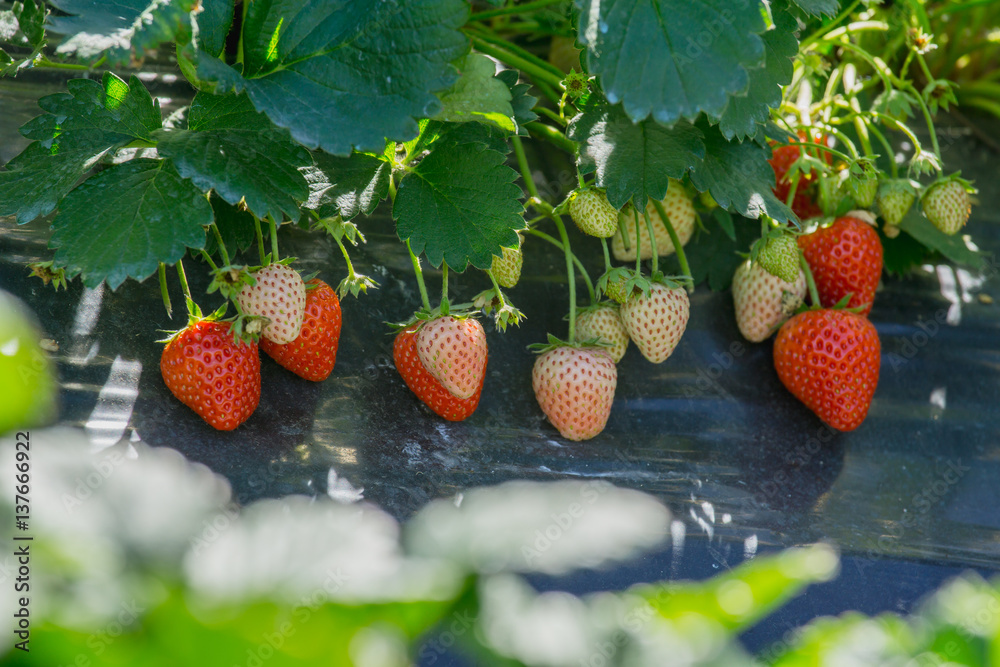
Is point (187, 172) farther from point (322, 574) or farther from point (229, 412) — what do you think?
point (322, 574)

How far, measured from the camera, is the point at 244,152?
0.73 metres

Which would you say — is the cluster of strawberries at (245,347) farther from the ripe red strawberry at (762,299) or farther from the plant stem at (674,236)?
the ripe red strawberry at (762,299)

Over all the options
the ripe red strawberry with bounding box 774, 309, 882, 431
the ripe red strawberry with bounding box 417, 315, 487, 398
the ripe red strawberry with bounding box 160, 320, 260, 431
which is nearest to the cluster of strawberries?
the ripe red strawberry with bounding box 160, 320, 260, 431

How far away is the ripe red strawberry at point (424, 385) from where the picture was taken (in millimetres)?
819

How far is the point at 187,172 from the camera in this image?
0.69 m

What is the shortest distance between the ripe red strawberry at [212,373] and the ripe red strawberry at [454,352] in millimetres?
181

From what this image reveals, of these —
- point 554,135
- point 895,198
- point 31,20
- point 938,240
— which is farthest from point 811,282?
point 31,20

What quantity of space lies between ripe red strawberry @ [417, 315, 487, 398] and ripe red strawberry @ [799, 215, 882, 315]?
1.63ft

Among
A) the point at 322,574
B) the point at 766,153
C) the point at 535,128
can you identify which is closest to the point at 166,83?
the point at 535,128

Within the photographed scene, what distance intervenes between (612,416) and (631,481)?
0.30ft

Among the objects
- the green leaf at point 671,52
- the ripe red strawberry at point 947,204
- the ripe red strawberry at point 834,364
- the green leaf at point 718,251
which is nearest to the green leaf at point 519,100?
the green leaf at point 671,52

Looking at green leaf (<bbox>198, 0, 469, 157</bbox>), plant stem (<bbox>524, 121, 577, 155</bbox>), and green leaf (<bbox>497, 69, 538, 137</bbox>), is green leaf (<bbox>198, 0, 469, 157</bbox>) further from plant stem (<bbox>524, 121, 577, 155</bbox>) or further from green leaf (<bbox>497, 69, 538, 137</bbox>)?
plant stem (<bbox>524, 121, 577, 155</bbox>)

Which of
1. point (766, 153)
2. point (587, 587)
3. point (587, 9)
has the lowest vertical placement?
point (587, 587)

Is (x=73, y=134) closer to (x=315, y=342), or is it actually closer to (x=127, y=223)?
(x=127, y=223)
